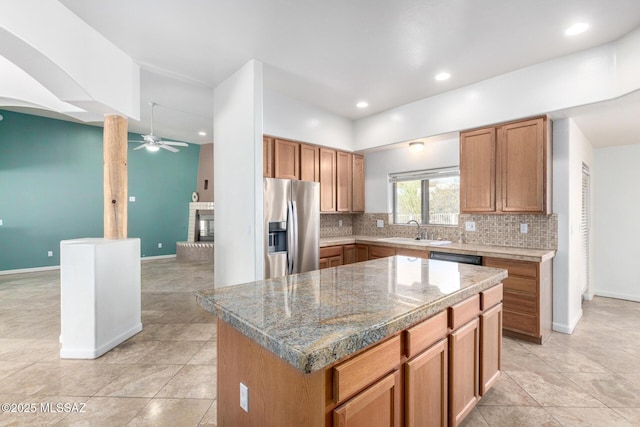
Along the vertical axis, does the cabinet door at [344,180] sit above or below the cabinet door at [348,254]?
above

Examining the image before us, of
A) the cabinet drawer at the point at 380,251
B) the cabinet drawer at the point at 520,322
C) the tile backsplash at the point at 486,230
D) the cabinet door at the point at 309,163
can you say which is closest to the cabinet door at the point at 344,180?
the tile backsplash at the point at 486,230

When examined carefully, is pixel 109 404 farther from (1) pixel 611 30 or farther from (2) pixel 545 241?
(1) pixel 611 30

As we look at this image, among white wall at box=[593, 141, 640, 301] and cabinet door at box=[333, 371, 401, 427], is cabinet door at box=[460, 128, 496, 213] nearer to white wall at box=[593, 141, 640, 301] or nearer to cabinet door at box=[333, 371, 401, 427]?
white wall at box=[593, 141, 640, 301]

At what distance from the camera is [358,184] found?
5.14m

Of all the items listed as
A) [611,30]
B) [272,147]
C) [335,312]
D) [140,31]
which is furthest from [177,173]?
[611,30]

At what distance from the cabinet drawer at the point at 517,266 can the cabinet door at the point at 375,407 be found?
2449 millimetres

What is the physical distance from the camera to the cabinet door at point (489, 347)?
183 centimetres

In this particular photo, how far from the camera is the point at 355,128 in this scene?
16.3ft

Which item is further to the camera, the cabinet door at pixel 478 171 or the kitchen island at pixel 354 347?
the cabinet door at pixel 478 171

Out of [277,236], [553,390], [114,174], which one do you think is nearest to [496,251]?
[553,390]

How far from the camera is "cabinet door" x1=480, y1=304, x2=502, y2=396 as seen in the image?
183 cm

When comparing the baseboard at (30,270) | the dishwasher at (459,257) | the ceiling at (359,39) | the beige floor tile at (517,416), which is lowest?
the beige floor tile at (517,416)

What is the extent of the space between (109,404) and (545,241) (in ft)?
14.2

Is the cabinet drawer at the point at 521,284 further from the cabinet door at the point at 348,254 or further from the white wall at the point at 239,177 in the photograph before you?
the white wall at the point at 239,177
